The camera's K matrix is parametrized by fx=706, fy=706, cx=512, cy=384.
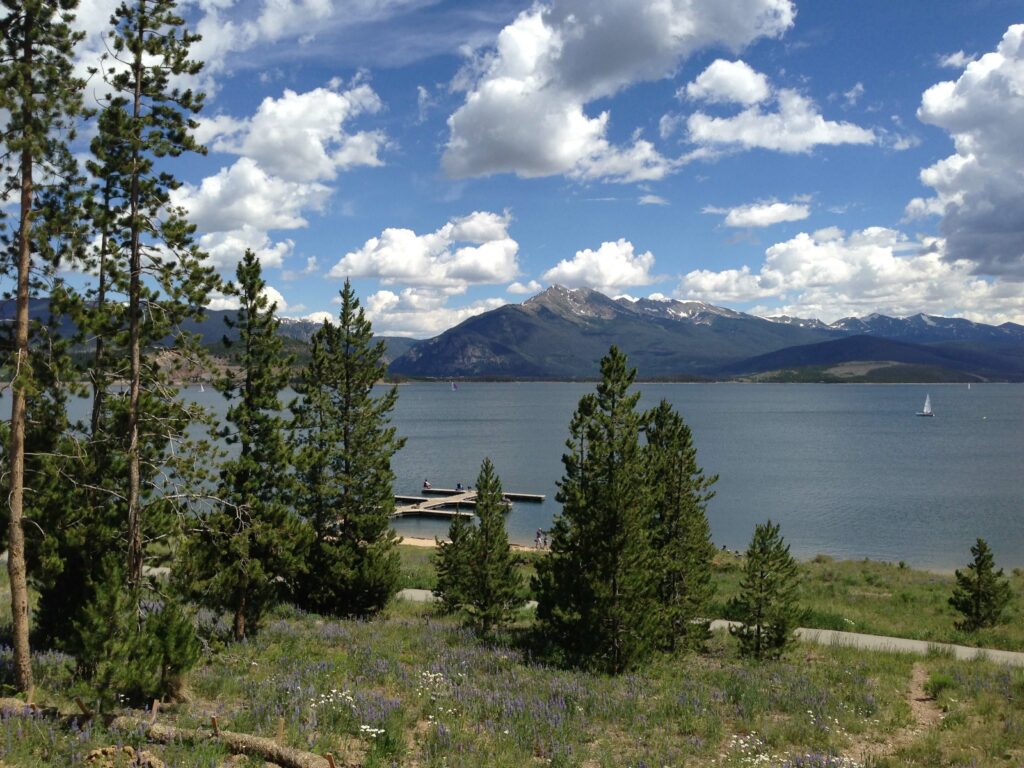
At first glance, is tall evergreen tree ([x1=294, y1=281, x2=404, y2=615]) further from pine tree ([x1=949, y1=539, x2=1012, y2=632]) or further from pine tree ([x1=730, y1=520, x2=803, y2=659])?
pine tree ([x1=949, y1=539, x2=1012, y2=632])

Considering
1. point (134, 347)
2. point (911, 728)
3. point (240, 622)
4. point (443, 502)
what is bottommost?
point (443, 502)

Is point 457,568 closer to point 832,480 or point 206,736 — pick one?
point 206,736

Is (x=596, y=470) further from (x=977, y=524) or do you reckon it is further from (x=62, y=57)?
(x=977, y=524)

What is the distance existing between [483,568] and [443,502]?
59.6 meters

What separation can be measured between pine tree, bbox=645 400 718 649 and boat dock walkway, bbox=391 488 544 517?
180ft

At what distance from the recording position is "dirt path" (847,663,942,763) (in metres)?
13.6

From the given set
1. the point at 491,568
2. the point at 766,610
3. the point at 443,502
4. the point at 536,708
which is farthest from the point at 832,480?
the point at 536,708

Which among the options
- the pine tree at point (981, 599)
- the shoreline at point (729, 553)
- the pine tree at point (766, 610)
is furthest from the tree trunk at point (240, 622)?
the pine tree at point (981, 599)

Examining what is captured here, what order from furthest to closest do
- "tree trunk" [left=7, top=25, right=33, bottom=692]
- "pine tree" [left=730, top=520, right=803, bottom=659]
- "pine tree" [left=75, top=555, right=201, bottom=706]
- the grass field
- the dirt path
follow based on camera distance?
the grass field
"pine tree" [left=730, top=520, right=803, bottom=659]
the dirt path
"tree trunk" [left=7, top=25, right=33, bottom=692]
"pine tree" [left=75, top=555, right=201, bottom=706]

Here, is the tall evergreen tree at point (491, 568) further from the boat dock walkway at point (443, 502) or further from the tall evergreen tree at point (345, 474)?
the boat dock walkway at point (443, 502)

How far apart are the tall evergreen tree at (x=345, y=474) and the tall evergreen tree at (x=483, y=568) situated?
7.86 ft

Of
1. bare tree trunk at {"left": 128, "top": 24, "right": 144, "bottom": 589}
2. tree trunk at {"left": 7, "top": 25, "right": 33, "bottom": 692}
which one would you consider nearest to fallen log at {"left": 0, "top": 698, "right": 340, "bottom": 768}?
tree trunk at {"left": 7, "top": 25, "right": 33, "bottom": 692}

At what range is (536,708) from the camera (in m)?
14.3

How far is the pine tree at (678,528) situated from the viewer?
2508cm
